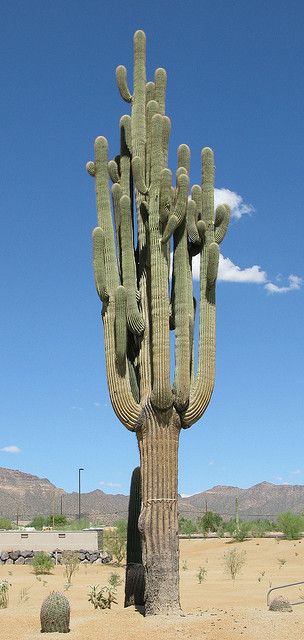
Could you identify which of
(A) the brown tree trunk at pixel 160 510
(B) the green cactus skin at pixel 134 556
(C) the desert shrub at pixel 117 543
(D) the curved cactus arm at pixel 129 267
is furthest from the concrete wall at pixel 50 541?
(D) the curved cactus arm at pixel 129 267

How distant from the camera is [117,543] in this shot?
29016mm

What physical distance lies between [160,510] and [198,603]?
15.0 ft

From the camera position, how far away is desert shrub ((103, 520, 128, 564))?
91.7 ft

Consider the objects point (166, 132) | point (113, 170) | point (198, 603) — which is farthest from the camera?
point (198, 603)

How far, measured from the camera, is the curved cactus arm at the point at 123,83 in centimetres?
1434

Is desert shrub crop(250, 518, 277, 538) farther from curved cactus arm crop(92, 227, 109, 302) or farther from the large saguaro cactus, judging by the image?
curved cactus arm crop(92, 227, 109, 302)

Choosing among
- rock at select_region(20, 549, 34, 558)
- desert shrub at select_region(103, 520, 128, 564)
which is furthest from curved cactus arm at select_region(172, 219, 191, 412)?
rock at select_region(20, 549, 34, 558)

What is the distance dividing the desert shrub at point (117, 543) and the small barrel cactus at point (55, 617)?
52.7ft

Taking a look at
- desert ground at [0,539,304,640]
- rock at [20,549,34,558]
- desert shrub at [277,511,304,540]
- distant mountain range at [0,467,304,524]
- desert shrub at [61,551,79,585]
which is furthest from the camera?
distant mountain range at [0,467,304,524]

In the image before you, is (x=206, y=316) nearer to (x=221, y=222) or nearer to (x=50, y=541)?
(x=221, y=222)

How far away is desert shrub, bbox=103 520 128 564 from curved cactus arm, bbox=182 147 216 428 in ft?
54.0

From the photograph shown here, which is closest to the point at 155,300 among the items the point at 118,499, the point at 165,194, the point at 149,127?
the point at 165,194

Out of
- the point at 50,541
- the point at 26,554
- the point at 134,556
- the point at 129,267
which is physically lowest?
the point at 26,554

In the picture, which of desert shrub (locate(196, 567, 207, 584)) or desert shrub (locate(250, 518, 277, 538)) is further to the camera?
desert shrub (locate(250, 518, 277, 538))
